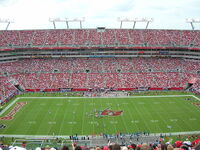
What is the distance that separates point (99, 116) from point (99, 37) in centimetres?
3182

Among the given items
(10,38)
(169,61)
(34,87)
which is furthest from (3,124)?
(169,61)

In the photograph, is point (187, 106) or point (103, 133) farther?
point (187, 106)

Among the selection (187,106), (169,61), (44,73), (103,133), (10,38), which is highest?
(10,38)

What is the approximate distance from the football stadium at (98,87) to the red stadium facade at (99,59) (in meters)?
0.23

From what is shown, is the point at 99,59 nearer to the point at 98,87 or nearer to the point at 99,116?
the point at 98,87

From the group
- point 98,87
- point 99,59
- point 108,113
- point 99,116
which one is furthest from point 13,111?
point 99,59

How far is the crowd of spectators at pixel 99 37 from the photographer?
184ft

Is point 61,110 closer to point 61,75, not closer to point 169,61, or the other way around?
point 61,75

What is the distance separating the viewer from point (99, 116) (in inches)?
1247

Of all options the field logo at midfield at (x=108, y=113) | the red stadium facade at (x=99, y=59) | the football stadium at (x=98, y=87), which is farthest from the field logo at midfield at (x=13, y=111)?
the field logo at midfield at (x=108, y=113)

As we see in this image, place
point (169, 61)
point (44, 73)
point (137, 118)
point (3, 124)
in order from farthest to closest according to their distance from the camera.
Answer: point (169, 61) → point (44, 73) → point (137, 118) → point (3, 124)

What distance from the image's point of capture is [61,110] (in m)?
34.4

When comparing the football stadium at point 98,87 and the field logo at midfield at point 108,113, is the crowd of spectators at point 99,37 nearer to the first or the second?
the football stadium at point 98,87

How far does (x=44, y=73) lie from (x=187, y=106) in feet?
107
